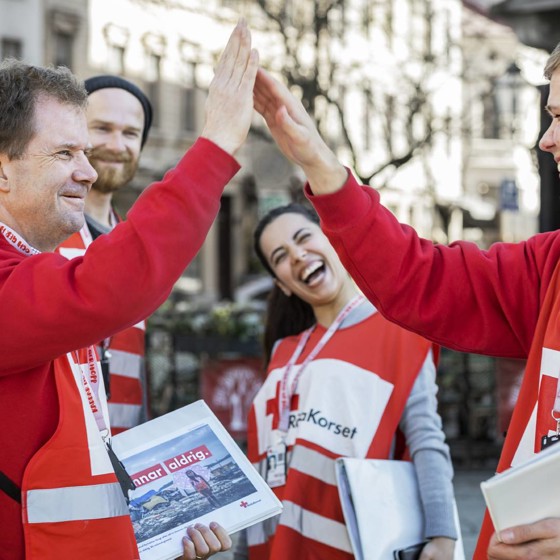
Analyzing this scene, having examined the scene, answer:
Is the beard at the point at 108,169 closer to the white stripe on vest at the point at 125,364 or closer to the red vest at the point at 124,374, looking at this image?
the red vest at the point at 124,374

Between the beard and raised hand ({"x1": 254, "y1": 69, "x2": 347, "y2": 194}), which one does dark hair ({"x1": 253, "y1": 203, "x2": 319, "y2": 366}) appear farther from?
raised hand ({"x1": 254, "y1": 69, "x2": 347, "y2": 194})

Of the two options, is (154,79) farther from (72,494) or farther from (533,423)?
(72,494)

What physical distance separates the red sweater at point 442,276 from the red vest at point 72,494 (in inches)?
32.1

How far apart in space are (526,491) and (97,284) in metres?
0.96

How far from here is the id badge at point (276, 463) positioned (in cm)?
397

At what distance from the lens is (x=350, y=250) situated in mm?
2867

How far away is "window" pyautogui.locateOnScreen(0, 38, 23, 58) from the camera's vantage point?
2719 centimetres

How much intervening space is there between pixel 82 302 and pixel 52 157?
453mm

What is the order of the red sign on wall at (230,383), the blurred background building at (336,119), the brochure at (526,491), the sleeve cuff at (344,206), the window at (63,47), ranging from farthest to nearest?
the window at (63,47) → the blurred background building at (336,119) → the red sign on wall at (230,383) → the sleeve cuff at (344,206) → the brochure at (526,491)

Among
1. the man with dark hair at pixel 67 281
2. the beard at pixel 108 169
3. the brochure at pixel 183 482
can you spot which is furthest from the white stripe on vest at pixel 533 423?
the beard at pixel 108 169

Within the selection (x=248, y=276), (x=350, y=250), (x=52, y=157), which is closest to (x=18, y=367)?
(x=52, y=157)

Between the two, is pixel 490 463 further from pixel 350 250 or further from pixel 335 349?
pixel 350 250

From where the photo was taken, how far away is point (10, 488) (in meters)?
2.41

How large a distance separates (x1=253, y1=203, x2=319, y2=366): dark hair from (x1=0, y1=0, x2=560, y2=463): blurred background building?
0.84 m
